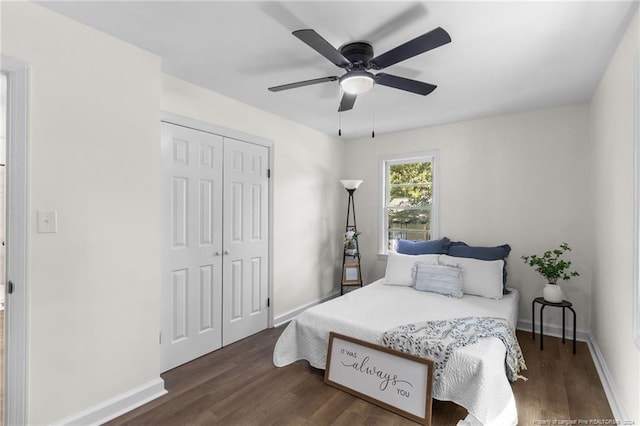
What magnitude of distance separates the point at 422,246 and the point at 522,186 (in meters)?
1.26

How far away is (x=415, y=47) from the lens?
1.82 meters

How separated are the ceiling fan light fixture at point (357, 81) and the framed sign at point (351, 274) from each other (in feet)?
9.05

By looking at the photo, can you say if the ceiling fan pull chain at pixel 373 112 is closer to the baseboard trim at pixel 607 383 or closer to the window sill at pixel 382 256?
the window sill at pixel 382 256

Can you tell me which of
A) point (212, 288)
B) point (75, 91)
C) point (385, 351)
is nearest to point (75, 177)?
point (75, 91)

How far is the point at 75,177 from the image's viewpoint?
200cm

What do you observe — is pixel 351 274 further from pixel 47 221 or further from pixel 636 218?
pixel 47 221

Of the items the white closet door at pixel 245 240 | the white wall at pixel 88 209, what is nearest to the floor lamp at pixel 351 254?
the white closet door at pixel 245 240

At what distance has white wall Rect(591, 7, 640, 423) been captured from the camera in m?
1.90

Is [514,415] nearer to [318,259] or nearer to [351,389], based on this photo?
[351,389]

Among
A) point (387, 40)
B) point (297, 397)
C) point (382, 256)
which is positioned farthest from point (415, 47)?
point (382, 256)

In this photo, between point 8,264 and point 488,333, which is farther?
point 488,333

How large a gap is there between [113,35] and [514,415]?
3.43 m

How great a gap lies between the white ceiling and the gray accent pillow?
170cm

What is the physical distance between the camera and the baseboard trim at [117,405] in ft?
6.57
